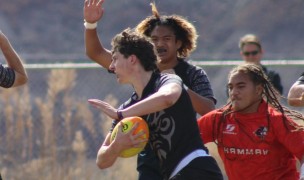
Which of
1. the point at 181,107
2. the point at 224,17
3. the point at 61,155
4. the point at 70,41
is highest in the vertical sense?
the point at 181,107

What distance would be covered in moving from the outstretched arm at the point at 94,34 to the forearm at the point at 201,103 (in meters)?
0.85

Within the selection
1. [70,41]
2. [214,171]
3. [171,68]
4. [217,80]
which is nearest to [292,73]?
[217,80]

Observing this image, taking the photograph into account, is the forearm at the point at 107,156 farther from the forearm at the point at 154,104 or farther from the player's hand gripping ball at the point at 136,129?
the forearm at the point at 154,104

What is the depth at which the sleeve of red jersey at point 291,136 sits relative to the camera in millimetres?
6391

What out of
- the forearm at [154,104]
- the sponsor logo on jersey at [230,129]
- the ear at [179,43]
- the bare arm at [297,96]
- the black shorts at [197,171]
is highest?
the forearm at [154,104]

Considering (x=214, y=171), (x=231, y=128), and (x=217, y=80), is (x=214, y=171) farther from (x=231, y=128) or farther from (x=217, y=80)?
→ (x=217, y=80)

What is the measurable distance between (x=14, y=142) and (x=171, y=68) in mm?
4435

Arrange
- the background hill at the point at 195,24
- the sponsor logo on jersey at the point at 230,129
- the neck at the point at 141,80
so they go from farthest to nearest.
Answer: the background hill at the point at 195,24 < the sponsor logo on jersey at the point at 230,129 < the neck at the point at 141,80

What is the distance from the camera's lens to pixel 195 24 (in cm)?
1794

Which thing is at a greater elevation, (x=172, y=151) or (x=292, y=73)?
(x=172, y=151)

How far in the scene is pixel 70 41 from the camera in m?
19.4

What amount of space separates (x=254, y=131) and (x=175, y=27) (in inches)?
41.2

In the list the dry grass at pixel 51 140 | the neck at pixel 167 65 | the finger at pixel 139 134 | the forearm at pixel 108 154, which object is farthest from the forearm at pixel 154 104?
the dry grass at pixel 51 140

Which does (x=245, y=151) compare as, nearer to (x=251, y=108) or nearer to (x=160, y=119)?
(x=251, y=108)
